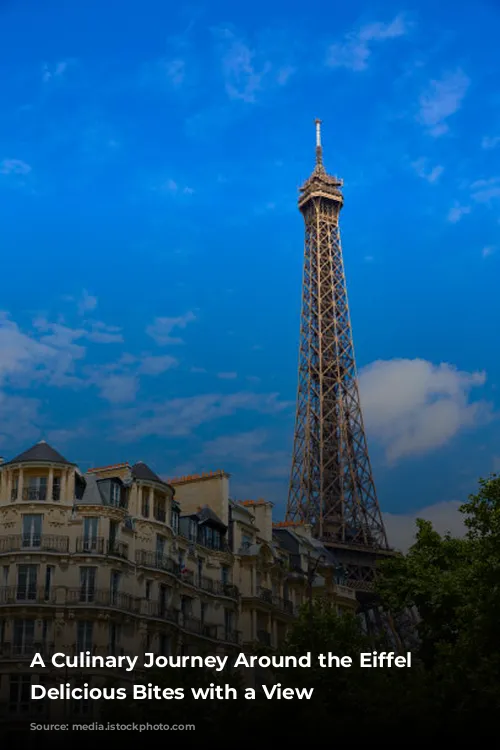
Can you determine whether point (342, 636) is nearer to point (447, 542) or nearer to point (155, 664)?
point (155, 664)

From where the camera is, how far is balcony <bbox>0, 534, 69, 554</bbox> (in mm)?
53781

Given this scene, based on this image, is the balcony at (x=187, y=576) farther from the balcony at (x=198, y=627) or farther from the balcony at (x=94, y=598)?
the balcony at (x=94, y=598)

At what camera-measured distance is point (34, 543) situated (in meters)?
54.1

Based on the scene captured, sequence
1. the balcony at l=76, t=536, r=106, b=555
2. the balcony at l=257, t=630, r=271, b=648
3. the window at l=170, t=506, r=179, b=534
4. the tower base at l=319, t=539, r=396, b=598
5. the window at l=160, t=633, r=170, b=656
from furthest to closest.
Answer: the tower base at l=319, t=539, r=396, b=598, the balcony at l=257, t=630, r=271, b=648, the window at l=170, t=506, r=179, b=534, the window at l=160, t=633, r=170, b=656, the balcony at l=76, t=536, r=106, b=555

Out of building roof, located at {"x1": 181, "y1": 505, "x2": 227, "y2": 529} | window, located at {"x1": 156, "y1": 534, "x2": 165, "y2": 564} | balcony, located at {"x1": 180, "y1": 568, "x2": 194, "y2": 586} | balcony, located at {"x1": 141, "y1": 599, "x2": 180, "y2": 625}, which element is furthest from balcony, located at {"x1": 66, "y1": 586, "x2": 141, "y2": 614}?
building roof, located at {"x1": 181, "y1": 505, "x2": 227, "y2": 529}

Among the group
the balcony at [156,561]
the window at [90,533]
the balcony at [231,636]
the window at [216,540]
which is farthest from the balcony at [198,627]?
the window at [90,533]

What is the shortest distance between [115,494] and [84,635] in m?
7.35

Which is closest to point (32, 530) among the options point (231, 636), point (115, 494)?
point (115, 494)

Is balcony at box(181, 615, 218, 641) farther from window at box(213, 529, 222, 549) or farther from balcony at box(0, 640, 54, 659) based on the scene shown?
balcony at box(0, 640, 54, 659)

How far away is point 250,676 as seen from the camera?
203ft

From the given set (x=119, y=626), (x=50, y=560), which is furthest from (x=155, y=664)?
(x=50, y=560)

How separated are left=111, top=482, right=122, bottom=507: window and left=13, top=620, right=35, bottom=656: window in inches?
289

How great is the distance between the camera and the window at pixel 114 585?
54125 millimetres

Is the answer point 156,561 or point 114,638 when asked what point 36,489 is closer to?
point 156,561
